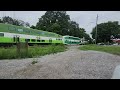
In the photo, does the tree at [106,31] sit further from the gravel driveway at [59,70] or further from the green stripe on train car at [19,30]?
the gravel driveway at [59,70]

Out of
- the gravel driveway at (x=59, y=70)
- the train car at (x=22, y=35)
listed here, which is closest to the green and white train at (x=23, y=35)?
the train car at (x=22, y=35)

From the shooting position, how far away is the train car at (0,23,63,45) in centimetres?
1669

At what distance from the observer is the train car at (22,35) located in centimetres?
1669

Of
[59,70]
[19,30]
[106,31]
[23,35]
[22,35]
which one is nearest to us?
[59,70]

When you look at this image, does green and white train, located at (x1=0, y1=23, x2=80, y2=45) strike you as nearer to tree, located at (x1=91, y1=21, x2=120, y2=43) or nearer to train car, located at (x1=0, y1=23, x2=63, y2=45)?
train car, located at (x1=0, y1=23, x2=63, y2=45)

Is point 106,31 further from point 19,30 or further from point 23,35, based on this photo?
point 19,30

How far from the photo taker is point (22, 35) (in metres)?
18.5

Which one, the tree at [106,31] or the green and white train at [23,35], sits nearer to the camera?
the green and white train at [23,35]

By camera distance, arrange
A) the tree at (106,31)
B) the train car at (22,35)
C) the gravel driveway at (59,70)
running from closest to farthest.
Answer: the gravel driveway at (59,70)
the train car at (22,35)
the tree at (106,31)

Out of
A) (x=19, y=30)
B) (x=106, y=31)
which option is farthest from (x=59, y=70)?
(x=106, y=31)
